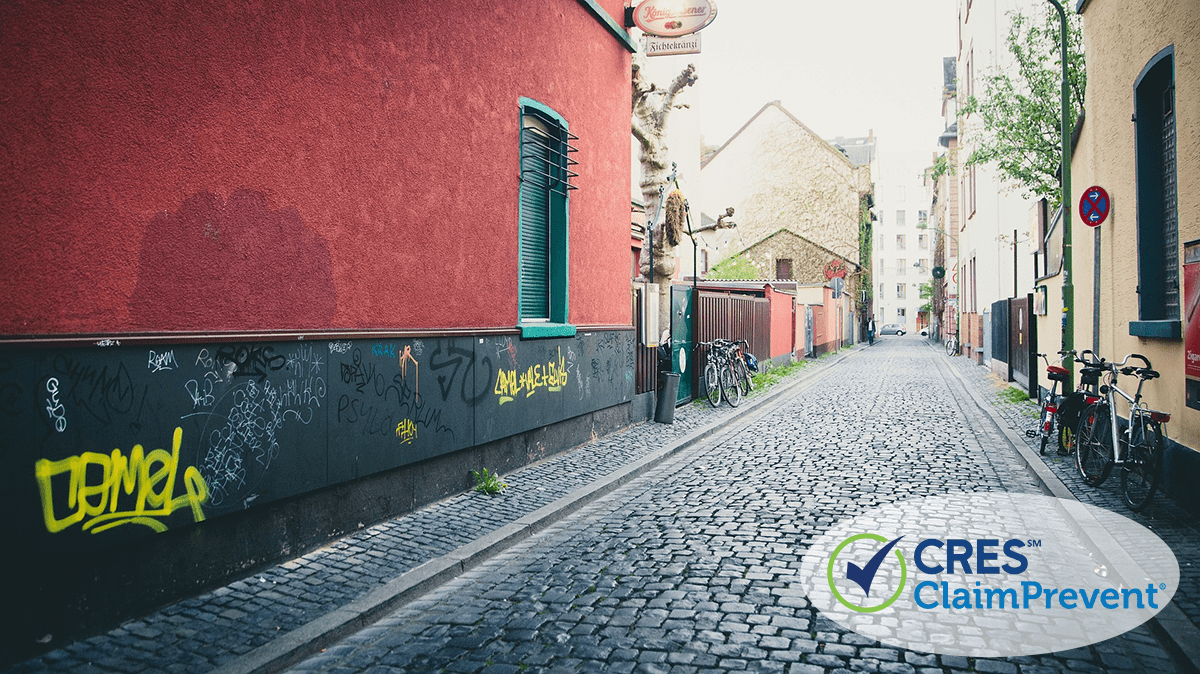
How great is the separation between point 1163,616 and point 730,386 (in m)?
10.8

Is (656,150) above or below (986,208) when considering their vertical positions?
below

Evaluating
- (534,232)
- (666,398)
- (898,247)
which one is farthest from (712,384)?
(898,247)

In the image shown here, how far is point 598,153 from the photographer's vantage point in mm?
10523

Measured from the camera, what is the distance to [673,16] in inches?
429

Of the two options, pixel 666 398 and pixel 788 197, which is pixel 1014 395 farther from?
pixel 788 197

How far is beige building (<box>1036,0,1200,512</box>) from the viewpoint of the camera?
20.4 feet

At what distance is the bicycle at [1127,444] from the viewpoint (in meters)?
6.18

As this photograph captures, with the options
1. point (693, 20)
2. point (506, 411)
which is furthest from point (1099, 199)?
point (506, 411)

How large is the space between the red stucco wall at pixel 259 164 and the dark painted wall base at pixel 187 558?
1.13 meters

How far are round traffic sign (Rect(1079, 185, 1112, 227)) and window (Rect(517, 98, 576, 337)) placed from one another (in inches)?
222

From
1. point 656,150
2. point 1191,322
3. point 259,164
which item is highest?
point 656,150

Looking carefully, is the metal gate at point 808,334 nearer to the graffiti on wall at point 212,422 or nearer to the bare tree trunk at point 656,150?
the bare tree trunk at point 656,150

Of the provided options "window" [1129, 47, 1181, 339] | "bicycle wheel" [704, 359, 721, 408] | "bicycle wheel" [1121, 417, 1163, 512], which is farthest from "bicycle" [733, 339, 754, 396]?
"bicycle wheel" [1121, 417, 1163, 512]

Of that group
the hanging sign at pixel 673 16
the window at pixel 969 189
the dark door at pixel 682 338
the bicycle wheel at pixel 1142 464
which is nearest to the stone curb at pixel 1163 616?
the bicycle wheel at pixel 1142 464
